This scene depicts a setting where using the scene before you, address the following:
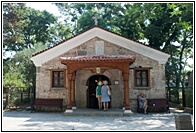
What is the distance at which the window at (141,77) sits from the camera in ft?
43.2

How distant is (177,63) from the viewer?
2138 centimetres

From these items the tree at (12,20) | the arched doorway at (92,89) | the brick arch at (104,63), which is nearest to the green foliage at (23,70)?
the tree at (12,20)

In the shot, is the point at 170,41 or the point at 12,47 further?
the point at 12,47

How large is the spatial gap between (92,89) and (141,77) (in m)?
3.02

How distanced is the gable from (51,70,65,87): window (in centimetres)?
91

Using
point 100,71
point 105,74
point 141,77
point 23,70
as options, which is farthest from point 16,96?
point 141,77

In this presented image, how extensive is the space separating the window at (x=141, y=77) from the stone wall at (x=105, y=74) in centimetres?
23

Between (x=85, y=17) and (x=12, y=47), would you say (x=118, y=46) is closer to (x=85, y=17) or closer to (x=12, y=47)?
(x=85, y=17)

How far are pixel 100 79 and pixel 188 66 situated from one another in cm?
1800

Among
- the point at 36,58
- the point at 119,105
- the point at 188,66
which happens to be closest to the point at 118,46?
the point at 119,105

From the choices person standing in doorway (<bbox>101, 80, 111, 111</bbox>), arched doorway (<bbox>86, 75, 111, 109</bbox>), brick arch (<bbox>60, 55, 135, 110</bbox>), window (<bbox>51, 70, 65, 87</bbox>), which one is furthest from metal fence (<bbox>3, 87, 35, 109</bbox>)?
person standing in doorway (<bbox>101, 80, 111, 111</bbox>)

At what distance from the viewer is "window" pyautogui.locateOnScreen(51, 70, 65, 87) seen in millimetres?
13445

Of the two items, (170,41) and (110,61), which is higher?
(170,41)

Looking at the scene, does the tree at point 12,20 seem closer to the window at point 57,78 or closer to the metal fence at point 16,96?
the metal fence at point 16,96
